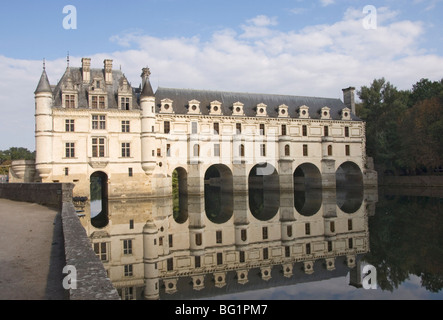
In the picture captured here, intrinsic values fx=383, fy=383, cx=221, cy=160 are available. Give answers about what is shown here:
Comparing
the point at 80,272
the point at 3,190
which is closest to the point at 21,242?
the point at 80,272

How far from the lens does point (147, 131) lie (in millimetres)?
31109

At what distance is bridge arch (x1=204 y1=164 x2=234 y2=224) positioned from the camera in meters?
23.2

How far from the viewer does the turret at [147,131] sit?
3106 cm

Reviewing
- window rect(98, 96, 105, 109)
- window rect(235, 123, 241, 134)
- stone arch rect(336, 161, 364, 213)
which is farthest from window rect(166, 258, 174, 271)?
stone arch rect(336, 161, 364, 213)

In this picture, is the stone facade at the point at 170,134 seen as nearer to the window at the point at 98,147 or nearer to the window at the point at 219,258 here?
the window at the point at 98,147

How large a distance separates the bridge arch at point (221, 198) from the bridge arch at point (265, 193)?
5.74ft

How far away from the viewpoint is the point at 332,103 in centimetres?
4269

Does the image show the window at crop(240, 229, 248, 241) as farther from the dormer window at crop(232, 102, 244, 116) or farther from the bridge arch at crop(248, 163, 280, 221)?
the dormer window at crop(232, 102, 244, 116)

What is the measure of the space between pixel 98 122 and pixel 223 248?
19.6 m

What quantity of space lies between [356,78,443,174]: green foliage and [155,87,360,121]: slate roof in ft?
19.1

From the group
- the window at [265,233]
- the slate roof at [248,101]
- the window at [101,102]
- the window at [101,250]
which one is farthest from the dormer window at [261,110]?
the window at [101,250]

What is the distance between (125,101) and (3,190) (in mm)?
11696

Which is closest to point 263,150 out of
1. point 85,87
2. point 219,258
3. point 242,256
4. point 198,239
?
point 85,87

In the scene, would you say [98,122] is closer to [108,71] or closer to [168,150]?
[108,71]
